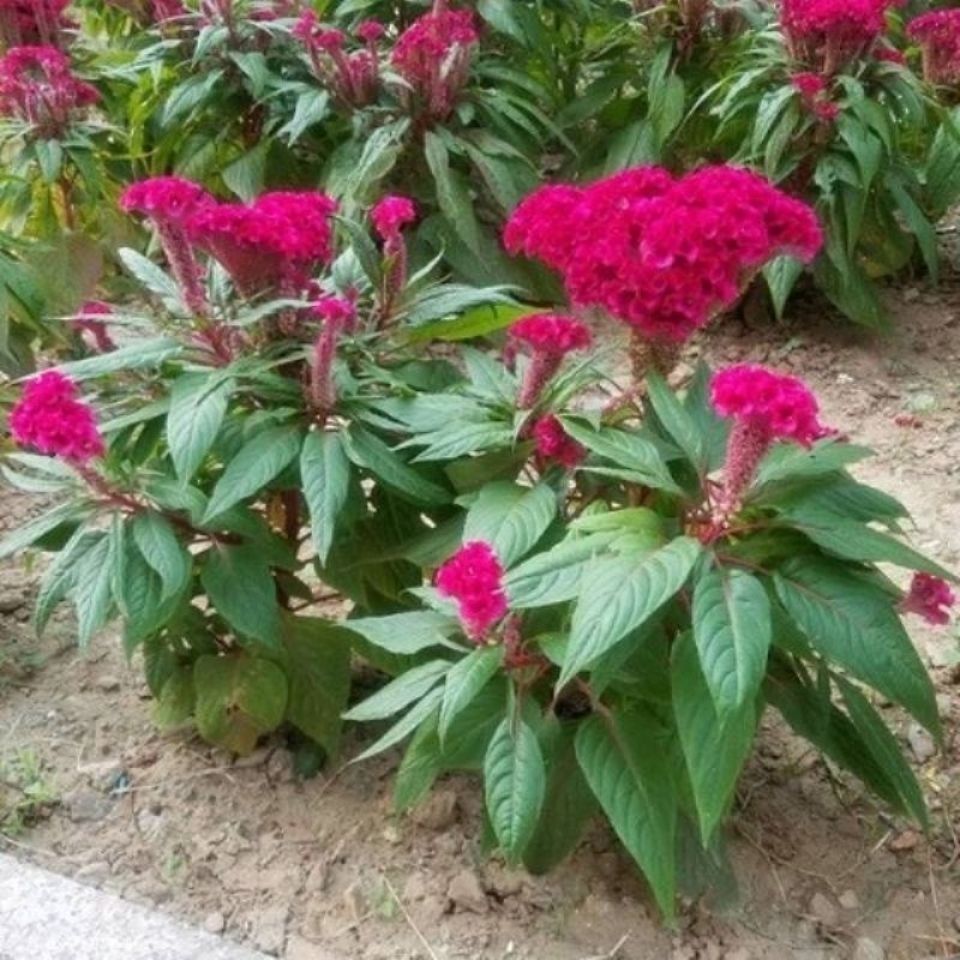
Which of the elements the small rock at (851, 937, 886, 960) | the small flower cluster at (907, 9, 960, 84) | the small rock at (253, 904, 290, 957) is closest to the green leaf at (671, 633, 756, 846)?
the small rock at (851, 937, 886, 960)

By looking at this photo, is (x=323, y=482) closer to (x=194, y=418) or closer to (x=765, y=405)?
(x=194, y=418)

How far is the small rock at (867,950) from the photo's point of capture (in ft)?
7.04

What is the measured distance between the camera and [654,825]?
188 cm

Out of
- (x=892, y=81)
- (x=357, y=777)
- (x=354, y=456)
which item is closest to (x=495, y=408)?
(x=354, y=456)

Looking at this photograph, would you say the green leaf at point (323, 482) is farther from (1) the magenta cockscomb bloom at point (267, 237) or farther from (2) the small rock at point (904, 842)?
(2) the small rock at point (904, 842)

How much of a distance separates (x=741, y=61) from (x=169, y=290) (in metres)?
2.12

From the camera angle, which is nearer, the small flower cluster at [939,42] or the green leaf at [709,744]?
the green leaf at [709,744]

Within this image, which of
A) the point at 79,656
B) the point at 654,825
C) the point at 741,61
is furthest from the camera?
the point at 741,61

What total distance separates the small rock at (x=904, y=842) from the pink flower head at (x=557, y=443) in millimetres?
892

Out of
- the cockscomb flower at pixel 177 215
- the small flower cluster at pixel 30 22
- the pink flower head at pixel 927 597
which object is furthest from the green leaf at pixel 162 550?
the small flower cluster at pixel 30 22

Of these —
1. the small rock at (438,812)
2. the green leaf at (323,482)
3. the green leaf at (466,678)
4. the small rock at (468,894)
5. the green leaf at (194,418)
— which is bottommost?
the small rock at (468,894)

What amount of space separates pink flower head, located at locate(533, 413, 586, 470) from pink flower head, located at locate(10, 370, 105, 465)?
582 mm

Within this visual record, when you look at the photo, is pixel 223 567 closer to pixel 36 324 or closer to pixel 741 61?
pixel 36 324

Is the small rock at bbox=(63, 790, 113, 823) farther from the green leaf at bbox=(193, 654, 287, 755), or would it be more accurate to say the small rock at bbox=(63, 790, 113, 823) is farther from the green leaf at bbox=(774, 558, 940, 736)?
the green leaf at bbox=(774, 558, 940, 736)
